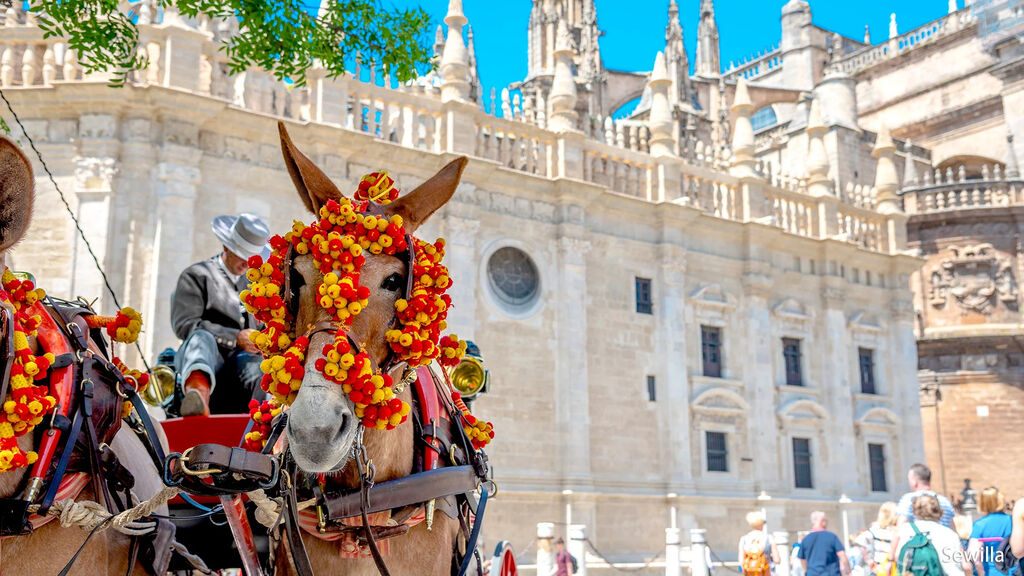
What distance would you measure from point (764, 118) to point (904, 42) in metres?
6.32

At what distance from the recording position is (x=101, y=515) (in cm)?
299

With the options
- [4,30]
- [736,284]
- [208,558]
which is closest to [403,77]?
[208,558]

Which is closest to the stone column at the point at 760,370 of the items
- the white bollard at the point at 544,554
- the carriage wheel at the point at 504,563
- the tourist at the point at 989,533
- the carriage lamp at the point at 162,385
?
the white bollard at the point at 544,554

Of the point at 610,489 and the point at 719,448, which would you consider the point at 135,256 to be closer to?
the point at 610,489

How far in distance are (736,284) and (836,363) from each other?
131 inches

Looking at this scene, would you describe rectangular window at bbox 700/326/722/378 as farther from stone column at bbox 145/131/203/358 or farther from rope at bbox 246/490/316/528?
rope at bbox 246/490/316/528

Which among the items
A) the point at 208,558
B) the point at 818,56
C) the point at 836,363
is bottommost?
the point at 208,558

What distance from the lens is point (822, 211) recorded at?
23.9m

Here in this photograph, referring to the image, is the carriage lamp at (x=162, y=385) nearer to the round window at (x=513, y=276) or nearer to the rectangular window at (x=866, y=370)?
the round window at (x=513, y=276)

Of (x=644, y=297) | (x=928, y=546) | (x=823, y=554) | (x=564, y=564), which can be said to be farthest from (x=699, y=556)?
(x=928, y=546)

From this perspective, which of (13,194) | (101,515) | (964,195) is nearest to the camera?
(13,194)

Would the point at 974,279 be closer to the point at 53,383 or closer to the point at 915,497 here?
the point at 915,497

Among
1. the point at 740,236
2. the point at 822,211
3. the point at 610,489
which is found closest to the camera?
the point at 610,489

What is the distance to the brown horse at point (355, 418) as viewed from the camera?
9.06 feet
